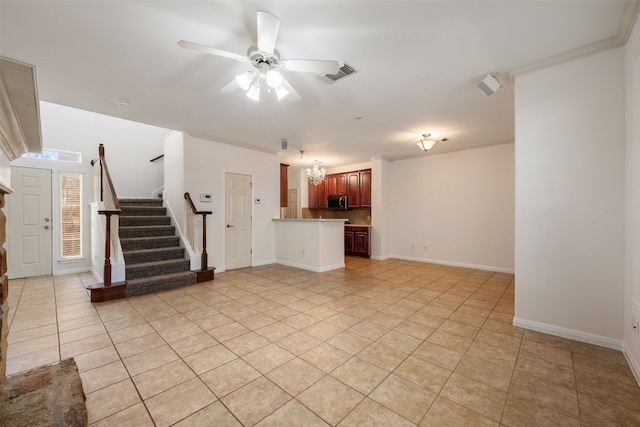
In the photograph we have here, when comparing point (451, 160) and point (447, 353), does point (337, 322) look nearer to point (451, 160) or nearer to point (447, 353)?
point (447, 353)

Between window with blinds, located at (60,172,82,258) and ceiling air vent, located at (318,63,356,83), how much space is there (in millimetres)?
5678

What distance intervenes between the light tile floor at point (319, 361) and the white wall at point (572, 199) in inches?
11.9

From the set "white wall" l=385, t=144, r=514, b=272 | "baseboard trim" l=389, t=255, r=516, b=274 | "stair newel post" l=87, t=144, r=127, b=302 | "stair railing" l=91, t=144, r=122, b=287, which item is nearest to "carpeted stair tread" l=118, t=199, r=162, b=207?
"stair railing" l=91, t=144, r=122, b=287

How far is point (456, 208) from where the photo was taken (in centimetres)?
590

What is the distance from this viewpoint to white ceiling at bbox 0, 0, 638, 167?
1.89 m

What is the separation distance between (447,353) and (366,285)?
81.7 inches

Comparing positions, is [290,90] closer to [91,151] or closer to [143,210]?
[143,210]

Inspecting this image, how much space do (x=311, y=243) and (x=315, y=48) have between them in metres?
3.78

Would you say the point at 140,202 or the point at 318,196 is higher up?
the point at 318,196

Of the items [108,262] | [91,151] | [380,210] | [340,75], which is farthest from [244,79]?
[91,151]

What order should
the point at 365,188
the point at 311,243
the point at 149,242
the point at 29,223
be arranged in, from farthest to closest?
the point at 365,188
the point at 311,243
the point at 29,223
the point at 149,242

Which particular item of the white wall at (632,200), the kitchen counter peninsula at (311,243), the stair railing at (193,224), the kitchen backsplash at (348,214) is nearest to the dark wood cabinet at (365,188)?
the kitchen backsplash at (348,214)

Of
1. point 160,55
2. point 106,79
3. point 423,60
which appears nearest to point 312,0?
point 423,60

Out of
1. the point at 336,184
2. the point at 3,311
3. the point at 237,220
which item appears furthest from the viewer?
the point at 336,184
